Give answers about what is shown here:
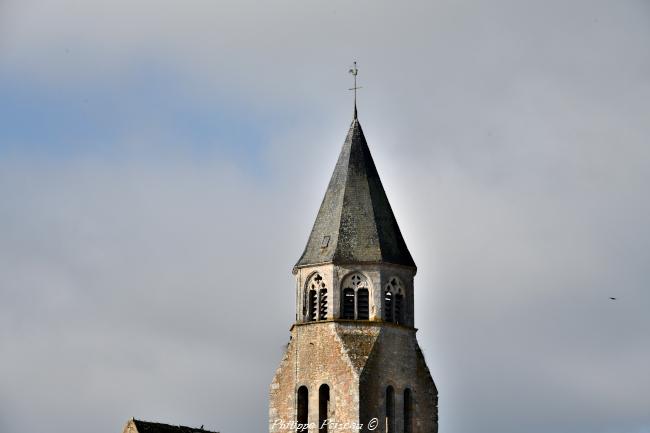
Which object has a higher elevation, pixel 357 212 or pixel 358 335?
pixel 357 212

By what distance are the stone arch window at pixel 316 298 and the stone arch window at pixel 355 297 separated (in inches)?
28.0

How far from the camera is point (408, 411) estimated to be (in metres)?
54.8

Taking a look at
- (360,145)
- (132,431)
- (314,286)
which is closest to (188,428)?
(132,431)

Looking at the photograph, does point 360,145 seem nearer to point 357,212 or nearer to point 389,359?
point 357,212

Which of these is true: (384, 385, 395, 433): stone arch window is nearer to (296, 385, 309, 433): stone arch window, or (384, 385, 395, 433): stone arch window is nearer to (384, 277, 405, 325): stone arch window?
(384, 277, 405, 325): stone arch window

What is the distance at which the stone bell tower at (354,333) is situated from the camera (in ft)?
176

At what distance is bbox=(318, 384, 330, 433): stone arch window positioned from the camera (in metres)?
53.6

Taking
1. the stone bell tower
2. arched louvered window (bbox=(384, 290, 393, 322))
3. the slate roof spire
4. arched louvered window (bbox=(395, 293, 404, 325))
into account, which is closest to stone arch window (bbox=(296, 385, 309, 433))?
the stone bell tower

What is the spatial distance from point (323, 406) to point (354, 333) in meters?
2.76

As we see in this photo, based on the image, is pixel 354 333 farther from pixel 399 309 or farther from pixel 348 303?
pixel 399 309

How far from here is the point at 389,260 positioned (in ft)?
181

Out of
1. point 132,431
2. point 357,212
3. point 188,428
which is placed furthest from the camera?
point 357,212

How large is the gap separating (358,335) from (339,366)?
135cm

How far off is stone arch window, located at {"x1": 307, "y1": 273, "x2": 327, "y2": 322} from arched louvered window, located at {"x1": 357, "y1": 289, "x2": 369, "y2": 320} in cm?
118
